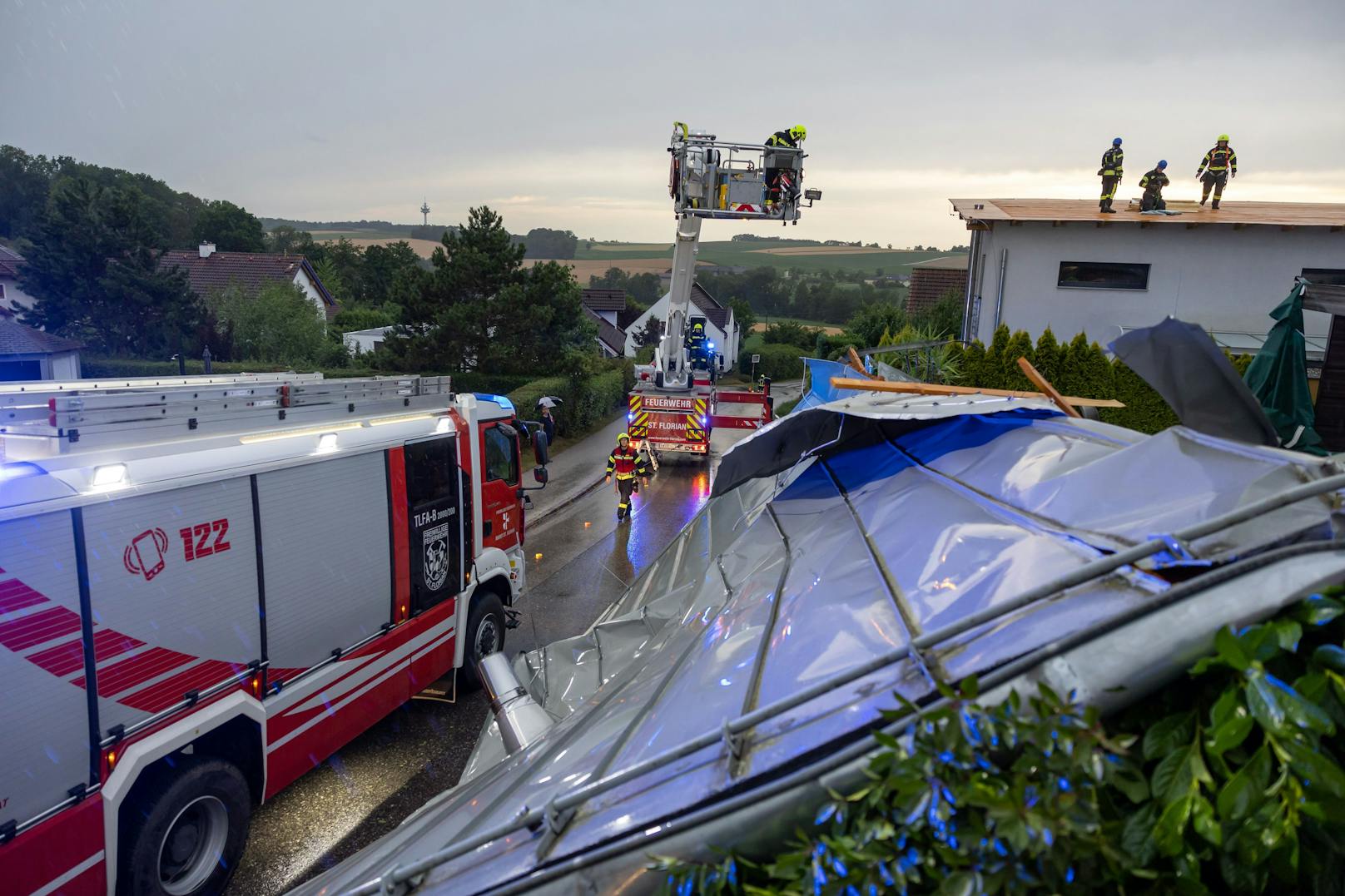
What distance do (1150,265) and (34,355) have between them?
1284 inches

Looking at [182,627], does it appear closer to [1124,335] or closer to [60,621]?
[60,621]

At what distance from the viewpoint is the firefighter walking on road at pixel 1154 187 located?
691 inches

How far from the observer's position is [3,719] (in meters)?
3.44

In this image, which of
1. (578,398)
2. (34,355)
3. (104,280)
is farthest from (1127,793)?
(104,280)

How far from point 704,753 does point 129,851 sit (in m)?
3.92

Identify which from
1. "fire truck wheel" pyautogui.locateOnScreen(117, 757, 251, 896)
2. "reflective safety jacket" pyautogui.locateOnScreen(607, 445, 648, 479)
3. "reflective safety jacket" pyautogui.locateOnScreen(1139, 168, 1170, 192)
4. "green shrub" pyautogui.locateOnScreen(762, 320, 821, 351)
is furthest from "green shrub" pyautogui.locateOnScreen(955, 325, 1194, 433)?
"green shrub" pyautogui.locateOnScreen(762, 320, 821, 351)

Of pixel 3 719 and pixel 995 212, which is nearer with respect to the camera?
pixel 3 719

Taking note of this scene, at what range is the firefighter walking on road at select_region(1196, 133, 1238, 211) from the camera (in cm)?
1784

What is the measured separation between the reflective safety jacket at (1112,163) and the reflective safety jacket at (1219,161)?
225 centimetres

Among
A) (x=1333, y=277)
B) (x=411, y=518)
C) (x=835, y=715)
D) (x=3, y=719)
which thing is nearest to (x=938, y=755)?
(x=835, y=715)

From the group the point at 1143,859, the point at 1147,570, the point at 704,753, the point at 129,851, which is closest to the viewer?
the point at 1143,859

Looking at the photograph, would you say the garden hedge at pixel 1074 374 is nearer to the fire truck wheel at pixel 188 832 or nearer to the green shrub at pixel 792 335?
the fire truck wheel at pixel 188 832

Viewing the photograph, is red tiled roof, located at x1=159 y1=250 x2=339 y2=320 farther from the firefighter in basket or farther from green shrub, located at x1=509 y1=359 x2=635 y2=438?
the firefighter in basket

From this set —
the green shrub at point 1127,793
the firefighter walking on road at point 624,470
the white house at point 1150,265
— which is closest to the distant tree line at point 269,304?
the firefighter walking on road at point 624,470
